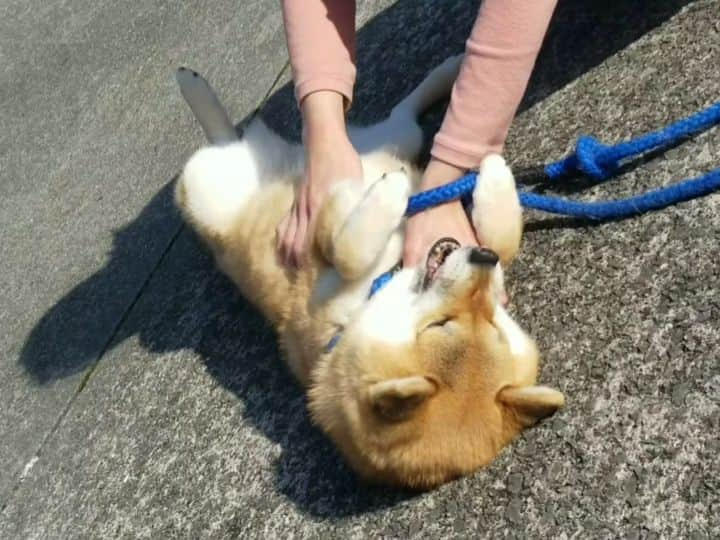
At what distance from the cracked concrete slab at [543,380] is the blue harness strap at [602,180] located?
3cm

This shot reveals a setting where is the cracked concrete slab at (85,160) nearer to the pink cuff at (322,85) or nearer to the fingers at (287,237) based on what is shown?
the fingers at (287,237)

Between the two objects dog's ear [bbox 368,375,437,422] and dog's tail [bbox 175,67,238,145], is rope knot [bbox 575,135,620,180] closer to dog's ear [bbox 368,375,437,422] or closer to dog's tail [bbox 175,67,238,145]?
dog's ear [bbox 368,375,437,422]

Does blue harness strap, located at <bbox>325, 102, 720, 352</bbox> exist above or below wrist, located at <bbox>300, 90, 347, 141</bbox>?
below

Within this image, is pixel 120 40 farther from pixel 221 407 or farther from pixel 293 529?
pixel 293 529

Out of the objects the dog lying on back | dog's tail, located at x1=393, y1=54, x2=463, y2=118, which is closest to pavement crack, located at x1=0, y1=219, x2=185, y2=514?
the dog lying on back

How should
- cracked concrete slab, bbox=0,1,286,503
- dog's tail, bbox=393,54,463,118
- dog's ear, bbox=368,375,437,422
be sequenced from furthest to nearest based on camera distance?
cracked concrete slab, bbox=0,1,286,503
dog's tail, bbox=393,54,463,118
dog's ear, bbox=368,375,437,422

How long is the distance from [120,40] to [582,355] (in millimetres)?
3233

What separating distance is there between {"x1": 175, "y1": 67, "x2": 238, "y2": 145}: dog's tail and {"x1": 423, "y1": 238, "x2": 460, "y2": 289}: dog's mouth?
3.82 feet

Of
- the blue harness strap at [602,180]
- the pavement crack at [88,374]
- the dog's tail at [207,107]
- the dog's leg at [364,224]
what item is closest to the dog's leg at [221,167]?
the dog's tail at [207,107]

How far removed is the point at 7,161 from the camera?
416 cm

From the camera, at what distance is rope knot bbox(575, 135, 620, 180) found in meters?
2.21

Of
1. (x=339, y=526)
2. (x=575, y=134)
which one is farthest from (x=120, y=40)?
(x=339, y=526)

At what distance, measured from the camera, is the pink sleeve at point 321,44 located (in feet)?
8.01

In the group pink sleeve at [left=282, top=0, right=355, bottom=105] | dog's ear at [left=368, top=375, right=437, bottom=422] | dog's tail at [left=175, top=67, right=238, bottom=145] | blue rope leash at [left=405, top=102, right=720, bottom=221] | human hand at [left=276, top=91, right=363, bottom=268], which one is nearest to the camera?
dog's ear at [left=368, top=375, right=437, bottom=422]
